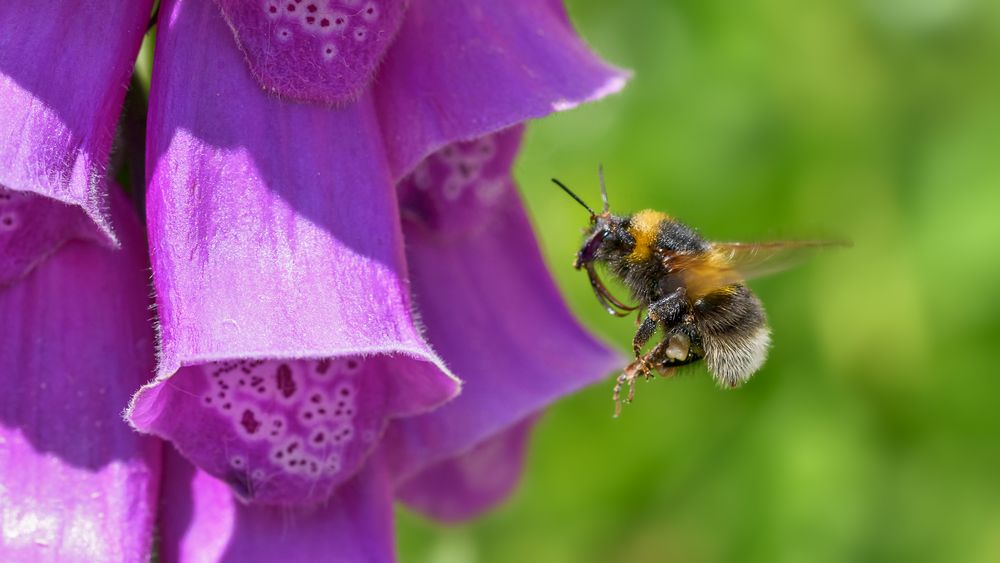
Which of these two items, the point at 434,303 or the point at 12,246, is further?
the point at 434,303

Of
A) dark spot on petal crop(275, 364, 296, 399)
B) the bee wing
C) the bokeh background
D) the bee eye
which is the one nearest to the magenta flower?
dark spot on petal crop(275, 364, 296, 399)

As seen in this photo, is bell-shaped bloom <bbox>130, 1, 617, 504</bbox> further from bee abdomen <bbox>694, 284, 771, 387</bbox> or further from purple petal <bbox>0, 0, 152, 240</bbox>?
bee abdomen <bbox>694, 284, 771, 387</bbox>

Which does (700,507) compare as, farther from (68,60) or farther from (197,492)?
(68,60)

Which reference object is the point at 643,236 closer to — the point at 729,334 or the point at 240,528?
the point at 729,334

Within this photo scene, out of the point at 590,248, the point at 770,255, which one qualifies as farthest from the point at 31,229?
the point at 770,255

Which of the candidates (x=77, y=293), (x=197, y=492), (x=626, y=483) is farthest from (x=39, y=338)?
(x=626, y=483)

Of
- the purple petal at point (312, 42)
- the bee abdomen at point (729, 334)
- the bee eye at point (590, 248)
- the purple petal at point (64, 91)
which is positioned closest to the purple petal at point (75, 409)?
the purple petal at point (64, 91)

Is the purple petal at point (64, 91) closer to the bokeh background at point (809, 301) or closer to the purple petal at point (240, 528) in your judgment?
the purple petal at point (240, 528)
